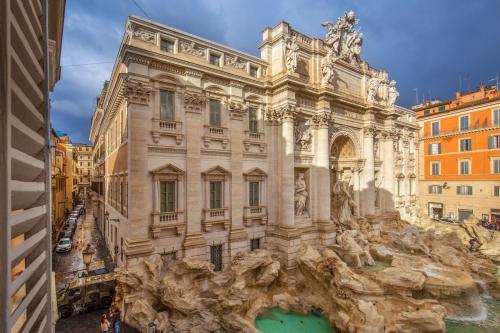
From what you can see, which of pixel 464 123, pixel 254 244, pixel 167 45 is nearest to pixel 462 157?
pixel 464 123

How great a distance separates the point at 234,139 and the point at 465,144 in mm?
31723

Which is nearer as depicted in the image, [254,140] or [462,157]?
[254,140]

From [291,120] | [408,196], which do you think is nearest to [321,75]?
[291,120]

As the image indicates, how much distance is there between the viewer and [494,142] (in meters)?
28.8

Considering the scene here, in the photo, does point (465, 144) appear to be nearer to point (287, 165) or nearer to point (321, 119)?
point (321, 119)

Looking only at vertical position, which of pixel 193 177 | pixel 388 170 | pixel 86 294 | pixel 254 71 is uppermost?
pixel 254 71

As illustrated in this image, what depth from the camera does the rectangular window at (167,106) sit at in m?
13.6

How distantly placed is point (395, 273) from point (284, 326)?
665 cm

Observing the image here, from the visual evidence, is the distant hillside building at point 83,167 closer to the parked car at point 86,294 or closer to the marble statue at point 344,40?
the parked car at point 86,294

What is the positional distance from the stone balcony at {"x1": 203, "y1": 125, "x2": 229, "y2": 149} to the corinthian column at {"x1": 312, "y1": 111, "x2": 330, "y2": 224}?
7015mm

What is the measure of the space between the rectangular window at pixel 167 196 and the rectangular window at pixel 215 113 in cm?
436

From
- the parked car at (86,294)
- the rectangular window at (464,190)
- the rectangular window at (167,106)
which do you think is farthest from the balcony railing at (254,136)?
the rectangular window at (464,190)

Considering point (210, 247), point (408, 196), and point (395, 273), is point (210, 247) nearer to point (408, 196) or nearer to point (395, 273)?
point (395, 273)

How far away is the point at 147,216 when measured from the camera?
12.8 m
